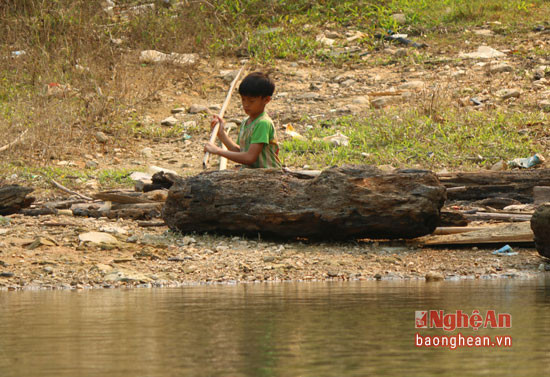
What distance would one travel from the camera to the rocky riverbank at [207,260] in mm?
5719

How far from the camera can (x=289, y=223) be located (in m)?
6.45

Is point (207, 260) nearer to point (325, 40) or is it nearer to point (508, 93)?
point (508, 93)

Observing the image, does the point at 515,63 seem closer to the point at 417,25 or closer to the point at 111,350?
the point at 417,25

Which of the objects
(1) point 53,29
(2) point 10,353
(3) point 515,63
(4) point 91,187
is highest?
(1) point 53,29

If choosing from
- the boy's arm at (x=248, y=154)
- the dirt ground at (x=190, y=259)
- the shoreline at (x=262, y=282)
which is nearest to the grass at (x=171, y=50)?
the dirt ground at (x=190, y=259)

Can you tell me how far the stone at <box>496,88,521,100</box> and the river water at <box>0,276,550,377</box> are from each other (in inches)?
266

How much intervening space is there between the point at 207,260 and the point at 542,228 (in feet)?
7.76

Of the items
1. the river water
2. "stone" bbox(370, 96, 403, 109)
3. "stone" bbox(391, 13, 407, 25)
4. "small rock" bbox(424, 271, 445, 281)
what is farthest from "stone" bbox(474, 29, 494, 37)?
the river water

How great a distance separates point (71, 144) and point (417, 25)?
640cm

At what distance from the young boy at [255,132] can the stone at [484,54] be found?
7.22 meters

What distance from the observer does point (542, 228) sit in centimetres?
576

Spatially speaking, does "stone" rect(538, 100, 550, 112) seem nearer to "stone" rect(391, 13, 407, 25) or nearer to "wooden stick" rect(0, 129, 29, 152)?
"stone" rect(391, 13, 407, 25)

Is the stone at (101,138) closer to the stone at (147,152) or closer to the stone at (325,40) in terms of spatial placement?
the stone at (147,152)

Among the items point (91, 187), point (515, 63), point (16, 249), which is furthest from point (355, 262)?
point (515, 63)
